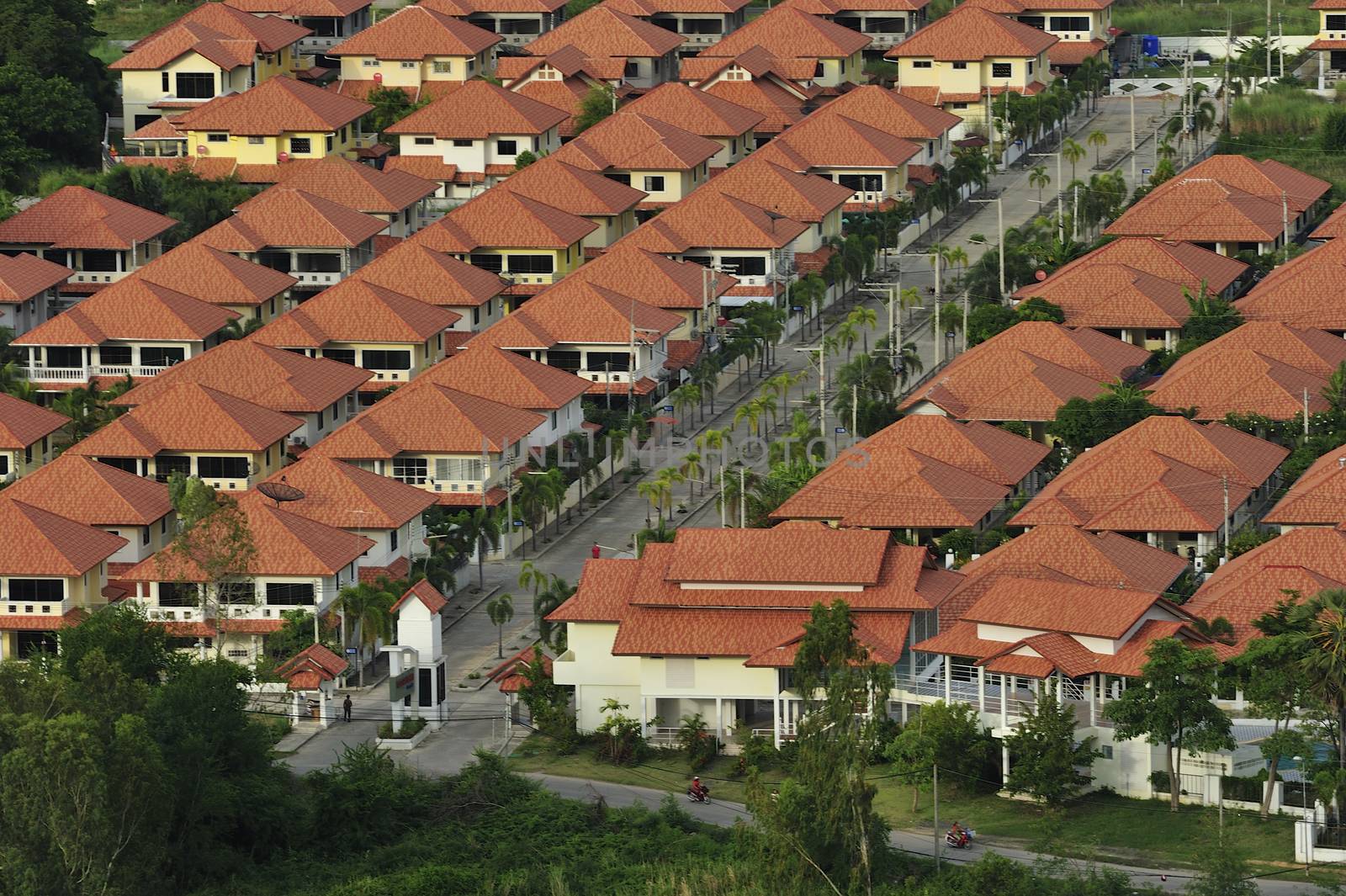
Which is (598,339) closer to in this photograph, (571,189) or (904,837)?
(571,189)

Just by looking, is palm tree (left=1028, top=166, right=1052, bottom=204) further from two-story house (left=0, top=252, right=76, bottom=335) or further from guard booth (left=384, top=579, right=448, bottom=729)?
guard booth (left=384, top=579, right=448, bottom=729)

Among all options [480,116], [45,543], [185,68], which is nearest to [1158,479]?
[45,543]

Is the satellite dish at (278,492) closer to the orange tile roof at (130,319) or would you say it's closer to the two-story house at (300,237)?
the orange tile roof at (130,319)

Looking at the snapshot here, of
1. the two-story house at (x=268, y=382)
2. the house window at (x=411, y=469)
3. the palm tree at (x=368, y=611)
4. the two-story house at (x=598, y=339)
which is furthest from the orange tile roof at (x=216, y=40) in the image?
the palm tree at (x=368, y=611)

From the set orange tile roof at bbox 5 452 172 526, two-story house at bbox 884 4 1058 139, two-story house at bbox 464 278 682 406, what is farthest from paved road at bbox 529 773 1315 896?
two-story house at bbox 884 4 1058 139

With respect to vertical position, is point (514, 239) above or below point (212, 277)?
above

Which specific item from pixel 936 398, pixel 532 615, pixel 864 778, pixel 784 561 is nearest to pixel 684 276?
pixel 936 398

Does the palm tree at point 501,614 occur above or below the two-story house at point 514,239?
below
